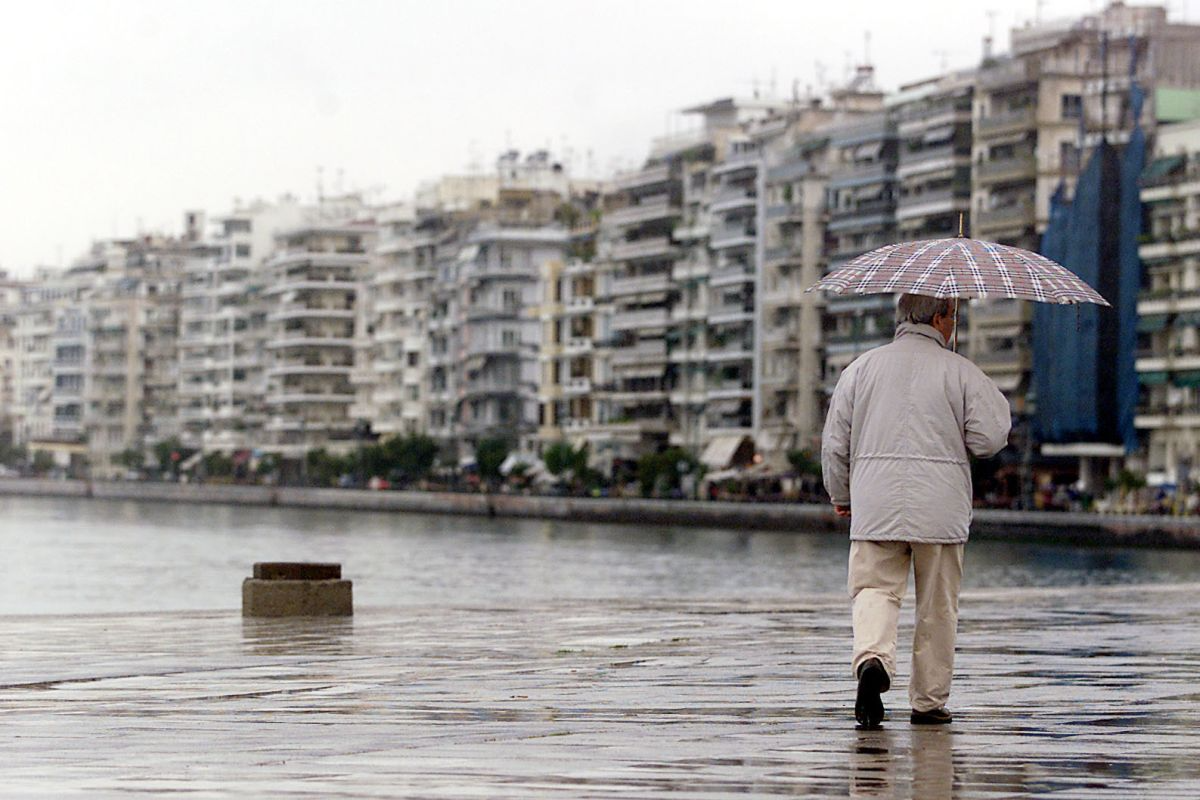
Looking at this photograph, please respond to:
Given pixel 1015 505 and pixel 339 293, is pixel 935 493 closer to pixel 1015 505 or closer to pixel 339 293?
pixel 1015 505

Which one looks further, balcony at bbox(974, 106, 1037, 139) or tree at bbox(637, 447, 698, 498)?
tree at bbox(637, 447, 698, 498)

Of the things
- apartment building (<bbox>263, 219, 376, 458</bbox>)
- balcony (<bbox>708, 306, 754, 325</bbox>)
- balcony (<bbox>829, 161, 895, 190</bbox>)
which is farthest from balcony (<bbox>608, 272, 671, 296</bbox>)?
apartment building (<bbox>263, 219, 376, 458</bbox>)

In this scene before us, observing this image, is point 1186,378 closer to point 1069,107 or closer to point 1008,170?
point 1008,170

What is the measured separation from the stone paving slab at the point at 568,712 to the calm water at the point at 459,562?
16.0 m

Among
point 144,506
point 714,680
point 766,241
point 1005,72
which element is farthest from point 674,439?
point 714,680

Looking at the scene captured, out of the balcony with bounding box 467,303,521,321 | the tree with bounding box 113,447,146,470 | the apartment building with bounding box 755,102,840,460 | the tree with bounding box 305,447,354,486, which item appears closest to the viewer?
the apartment building with bounding box 755,102,840,460

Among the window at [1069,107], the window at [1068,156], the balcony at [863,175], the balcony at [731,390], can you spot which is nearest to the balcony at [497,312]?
the balcony at [731,390]

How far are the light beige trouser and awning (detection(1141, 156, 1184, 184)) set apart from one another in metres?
89.9

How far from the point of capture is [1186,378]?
96562 mm

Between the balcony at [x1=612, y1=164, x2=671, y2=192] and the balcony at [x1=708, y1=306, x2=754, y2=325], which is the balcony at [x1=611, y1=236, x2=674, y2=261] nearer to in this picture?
the balcony at [x1=612, y1=164, x2=671, y2=192]

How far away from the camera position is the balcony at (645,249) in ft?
443

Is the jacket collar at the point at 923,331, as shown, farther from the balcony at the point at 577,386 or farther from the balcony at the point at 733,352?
the balcony at the point at 577,386

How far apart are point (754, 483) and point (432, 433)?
1711 inches

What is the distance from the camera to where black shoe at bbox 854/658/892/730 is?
31.8ft
